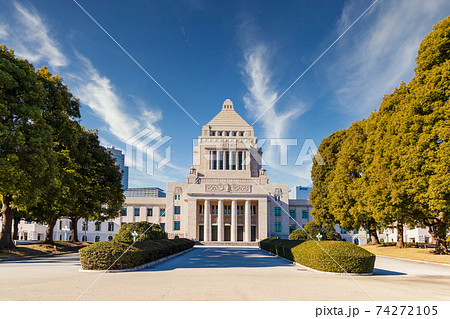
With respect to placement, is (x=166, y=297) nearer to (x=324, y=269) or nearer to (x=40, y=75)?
(x=324, y=269)

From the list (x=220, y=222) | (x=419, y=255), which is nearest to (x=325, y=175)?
(x=419, y=255)

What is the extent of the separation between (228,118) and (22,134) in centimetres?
7136

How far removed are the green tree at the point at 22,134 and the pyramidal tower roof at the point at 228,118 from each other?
219 ft

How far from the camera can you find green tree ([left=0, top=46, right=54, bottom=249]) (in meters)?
18.8

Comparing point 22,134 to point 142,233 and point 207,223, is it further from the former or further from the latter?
point 207,223

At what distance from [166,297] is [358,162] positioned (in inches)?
1304

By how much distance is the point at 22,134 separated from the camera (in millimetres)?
20266

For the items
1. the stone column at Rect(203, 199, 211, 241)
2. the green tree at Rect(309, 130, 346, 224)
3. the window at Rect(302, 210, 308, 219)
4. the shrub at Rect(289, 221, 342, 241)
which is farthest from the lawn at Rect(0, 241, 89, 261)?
the window at Rect(302, 210, 308, 219)

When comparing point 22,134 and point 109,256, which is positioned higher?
point 22,134

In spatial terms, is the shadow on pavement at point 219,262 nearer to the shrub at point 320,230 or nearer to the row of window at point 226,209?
the shrub at point 320,230

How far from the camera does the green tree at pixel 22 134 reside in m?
18.8

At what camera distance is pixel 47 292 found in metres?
9.56

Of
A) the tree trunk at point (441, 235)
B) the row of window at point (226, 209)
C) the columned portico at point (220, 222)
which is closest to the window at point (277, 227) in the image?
the row of window at point (226, 209)

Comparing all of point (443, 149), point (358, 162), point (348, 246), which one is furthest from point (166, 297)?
point (358, 162)
